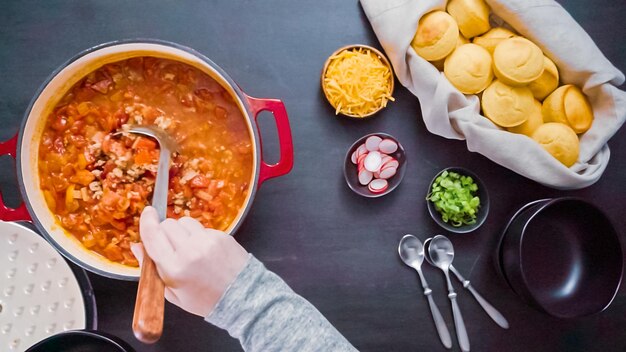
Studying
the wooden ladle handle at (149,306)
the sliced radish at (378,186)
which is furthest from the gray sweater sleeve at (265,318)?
the sliced radish at (378,186)

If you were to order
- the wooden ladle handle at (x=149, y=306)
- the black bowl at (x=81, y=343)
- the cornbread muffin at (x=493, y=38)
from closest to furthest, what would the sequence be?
the wooden ladle handle at (x=149, y=306) → the black bowl at (x=81, y=343) → the cornbread muffin at (x=493, y=38)

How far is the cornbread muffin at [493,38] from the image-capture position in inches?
58.7

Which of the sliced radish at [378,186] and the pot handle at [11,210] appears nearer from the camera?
the pot handle at [11,210]

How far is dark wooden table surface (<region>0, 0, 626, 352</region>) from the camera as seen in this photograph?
1.54 m

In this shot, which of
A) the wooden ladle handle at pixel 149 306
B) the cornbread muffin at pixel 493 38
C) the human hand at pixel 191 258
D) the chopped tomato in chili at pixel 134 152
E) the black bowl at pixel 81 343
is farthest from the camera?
the cornbread muffin at pixel 493 38

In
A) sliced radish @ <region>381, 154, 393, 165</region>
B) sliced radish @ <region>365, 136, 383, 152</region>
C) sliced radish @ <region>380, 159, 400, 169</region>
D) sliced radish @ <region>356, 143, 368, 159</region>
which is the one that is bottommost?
sliced radish @ <region>380, 159, 400, 169</region>

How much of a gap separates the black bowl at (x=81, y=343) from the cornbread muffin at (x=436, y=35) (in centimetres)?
103

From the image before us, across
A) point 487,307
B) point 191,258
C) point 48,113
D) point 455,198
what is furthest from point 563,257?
point 48,113

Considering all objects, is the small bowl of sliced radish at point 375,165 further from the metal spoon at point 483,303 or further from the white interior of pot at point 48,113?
the white interior of pot at point 48,113

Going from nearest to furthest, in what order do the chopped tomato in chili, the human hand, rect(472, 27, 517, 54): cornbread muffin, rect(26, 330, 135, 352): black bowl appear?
the human hand → rect(26, 330, 135, 352): black bowl → the chopped tomato in chili → rect(472, 27, 517, 54): cornbread muffin

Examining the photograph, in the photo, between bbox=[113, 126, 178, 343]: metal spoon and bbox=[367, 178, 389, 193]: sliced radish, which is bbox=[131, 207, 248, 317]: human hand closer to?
bbox=[113, 126, 178, 343]: metal spoon

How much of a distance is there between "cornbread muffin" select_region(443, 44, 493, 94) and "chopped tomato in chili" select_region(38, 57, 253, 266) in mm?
559

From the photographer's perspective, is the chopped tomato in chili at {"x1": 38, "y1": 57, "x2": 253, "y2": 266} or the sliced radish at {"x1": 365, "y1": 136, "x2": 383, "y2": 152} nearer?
the chopped tomato in chili at {"x1": 38, "y1": 57, "x2": 253, "y2": 266}

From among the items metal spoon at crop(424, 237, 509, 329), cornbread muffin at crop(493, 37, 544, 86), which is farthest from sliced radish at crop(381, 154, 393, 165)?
cornbread muffin at crop(493, 37, 544, 86)
